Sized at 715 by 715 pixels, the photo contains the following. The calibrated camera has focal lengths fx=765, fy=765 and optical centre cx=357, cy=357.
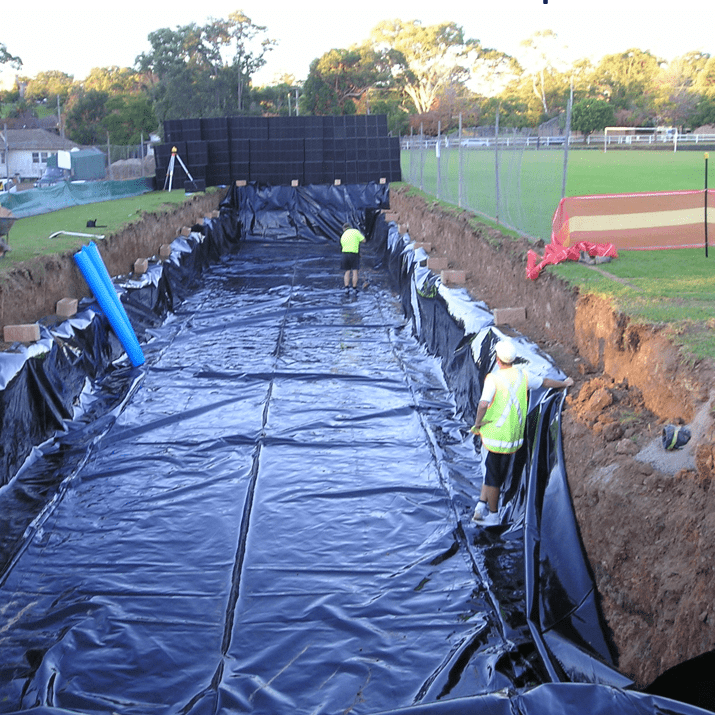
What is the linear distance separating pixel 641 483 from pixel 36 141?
61.2 metres

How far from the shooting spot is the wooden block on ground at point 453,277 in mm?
11977

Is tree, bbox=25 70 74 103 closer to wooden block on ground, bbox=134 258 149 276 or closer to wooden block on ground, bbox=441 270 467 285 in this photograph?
wooden block on ground, bbox=134 258 149 276

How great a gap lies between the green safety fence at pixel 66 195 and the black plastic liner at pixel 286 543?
31.3 feet

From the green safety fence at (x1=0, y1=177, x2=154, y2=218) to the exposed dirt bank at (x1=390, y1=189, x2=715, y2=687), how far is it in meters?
14.4

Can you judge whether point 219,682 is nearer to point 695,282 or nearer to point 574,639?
point 574,639

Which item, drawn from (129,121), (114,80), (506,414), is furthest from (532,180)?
(114,80)

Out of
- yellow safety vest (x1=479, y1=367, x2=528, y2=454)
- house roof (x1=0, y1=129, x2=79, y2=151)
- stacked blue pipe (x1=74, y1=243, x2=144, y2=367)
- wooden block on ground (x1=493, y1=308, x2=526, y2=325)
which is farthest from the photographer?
house roof (x1=0, y1=129, x2=79, y2=151)

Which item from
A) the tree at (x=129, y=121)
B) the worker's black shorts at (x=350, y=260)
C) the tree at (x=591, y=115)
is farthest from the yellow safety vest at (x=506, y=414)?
the tree at (x=129, y=121)

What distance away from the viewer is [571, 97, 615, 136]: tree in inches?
2068

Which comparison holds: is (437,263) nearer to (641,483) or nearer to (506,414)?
(506,414)

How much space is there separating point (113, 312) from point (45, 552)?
19.2 feet

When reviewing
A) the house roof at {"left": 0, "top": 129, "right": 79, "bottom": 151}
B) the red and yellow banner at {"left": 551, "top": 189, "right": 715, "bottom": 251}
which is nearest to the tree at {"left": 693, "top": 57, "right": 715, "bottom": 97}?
the house roof at {"left": 0, "top": 129, "right": 79, "bottom": 151}

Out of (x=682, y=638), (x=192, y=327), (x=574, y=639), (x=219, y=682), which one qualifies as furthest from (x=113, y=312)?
(x=682, y=638)

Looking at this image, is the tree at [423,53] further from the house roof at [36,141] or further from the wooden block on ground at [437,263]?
the wooden block on ground at [437,263]
